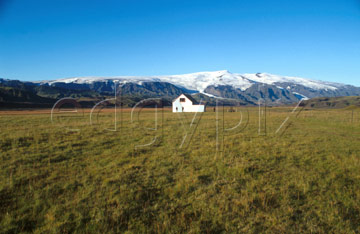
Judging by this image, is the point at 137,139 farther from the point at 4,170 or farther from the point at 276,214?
the point at 276,214

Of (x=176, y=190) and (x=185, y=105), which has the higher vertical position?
(x=185, y=105)

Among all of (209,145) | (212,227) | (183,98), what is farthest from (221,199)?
(183,98)

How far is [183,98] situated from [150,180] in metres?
72.5

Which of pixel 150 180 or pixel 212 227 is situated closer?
pixel 212 227

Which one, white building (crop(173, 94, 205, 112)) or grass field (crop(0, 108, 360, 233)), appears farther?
white building (crop(173, 94, 205, 112))

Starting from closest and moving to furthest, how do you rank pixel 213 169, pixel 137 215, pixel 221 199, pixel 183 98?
1. pixel 137 215
2. pixel 221 199
3. pixel 213 169
4. pixel 183 98

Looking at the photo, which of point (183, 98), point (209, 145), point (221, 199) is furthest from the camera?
point (183, 98)

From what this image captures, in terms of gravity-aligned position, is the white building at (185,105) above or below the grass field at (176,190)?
above

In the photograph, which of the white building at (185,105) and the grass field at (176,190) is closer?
the grass field at (176,190)

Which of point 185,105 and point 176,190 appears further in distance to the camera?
point 185,105

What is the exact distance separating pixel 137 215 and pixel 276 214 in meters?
4.30

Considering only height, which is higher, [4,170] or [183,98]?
[183,98]

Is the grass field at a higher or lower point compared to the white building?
lower

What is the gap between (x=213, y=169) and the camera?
Result: 974cm
